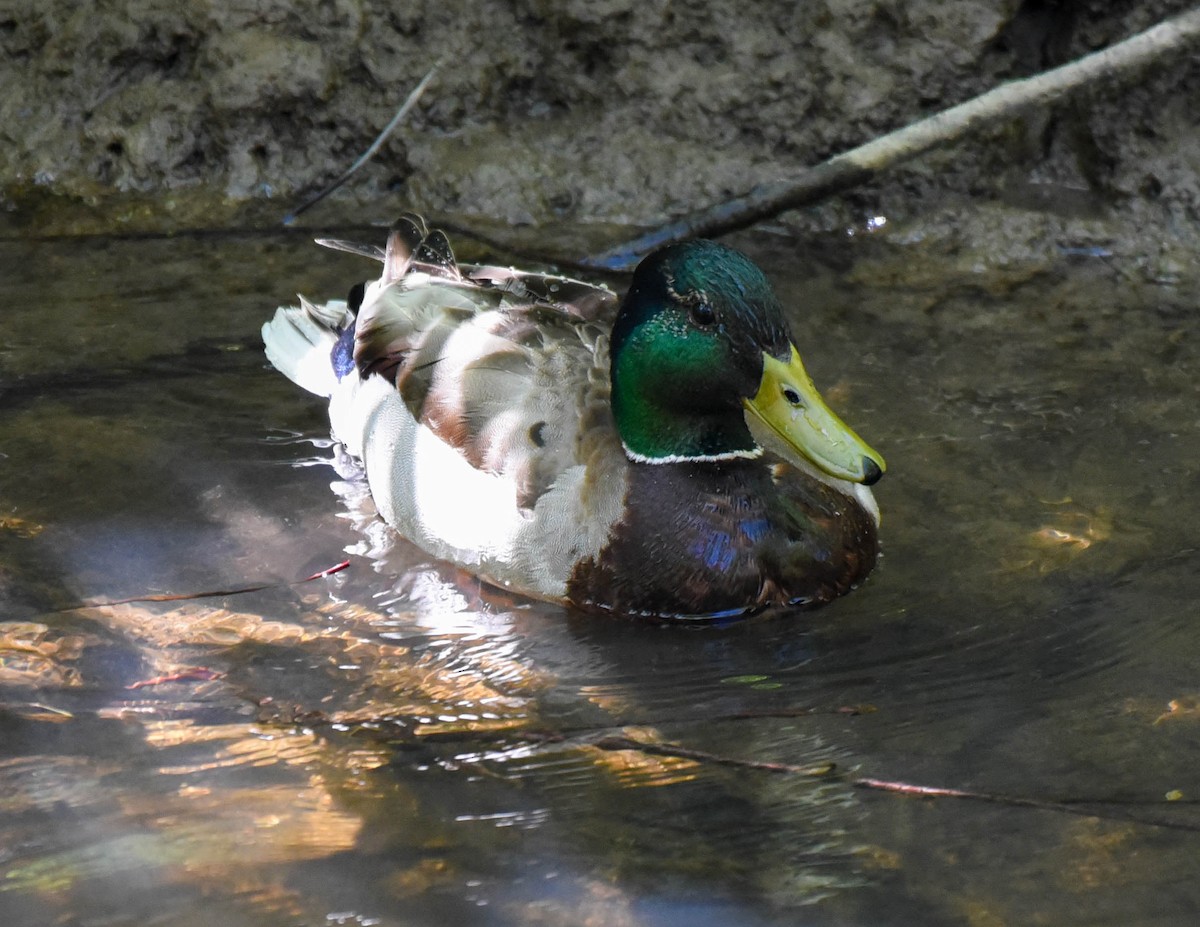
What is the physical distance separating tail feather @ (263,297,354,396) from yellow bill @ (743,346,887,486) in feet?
6.51

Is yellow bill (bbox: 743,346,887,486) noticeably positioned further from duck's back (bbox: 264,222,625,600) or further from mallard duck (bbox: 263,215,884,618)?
duck's back (bbox: 264,222,625,600)

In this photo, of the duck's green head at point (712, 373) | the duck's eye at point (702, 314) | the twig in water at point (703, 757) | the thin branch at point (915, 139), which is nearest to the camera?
the twig in water at point (703, 757)

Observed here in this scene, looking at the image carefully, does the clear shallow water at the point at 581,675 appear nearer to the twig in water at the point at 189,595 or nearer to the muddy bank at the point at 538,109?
the twig in water at the point at 189,595

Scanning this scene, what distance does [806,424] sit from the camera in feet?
15.9

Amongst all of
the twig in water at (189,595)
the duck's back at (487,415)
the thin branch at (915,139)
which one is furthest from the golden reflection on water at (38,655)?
the thin branch at (915,139)

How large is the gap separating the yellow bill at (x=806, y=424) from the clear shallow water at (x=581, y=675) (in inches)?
21.2

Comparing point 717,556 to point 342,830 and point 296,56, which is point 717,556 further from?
point 296,56

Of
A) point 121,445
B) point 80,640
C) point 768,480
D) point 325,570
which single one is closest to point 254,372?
point 121,445

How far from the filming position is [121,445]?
19.6 feet

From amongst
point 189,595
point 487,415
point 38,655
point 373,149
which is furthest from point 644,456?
point 373,149

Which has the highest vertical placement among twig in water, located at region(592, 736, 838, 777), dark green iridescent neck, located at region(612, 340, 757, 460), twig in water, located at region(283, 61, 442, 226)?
twig in water, located at region(283, 61, 442, 226)

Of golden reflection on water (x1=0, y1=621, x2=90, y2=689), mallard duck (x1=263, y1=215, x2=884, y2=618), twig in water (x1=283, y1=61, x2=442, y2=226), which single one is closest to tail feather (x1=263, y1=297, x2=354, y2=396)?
mallard duck (x1=263, y1=215, x2=884, y2=618)

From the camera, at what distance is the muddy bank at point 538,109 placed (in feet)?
25.2

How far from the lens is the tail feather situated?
6.32 m
